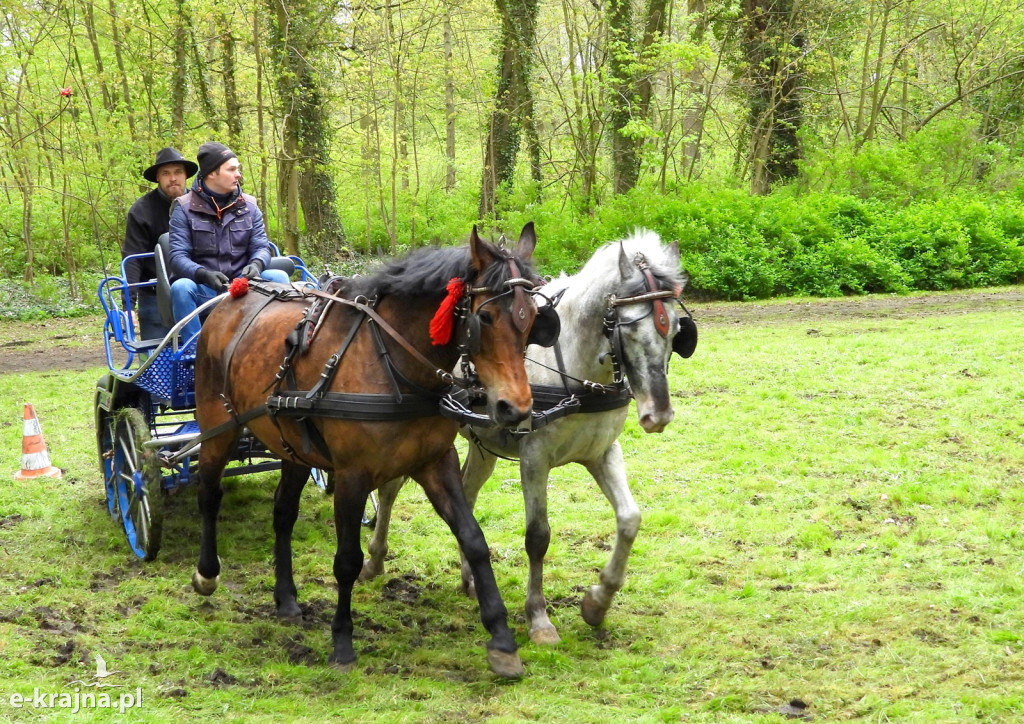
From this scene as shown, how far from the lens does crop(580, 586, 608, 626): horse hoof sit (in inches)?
180

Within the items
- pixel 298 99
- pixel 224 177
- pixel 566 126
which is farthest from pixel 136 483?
pixel 566 126

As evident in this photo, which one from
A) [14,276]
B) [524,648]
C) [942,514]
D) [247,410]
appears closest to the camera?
[524,648]

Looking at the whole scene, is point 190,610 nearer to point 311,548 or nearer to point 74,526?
point 311,548

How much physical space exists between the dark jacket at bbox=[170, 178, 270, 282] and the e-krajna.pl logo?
2450mm

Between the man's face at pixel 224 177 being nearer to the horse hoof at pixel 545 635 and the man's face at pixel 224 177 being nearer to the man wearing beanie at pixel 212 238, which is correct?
the man wearing beanie at pixel 212 238

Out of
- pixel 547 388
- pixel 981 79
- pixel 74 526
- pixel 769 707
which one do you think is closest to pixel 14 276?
pixel 74 526

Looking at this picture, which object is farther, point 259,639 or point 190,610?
point 190,610

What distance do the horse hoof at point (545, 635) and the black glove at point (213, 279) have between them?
260 centimetres

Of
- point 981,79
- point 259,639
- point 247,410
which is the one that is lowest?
point 259,639

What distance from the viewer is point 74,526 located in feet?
19.7

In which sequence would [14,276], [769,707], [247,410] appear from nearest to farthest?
[769,707], [247,410], [14,276]

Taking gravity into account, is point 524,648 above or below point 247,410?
below

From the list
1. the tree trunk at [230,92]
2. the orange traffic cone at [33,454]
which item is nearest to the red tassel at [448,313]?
the orange traffic cone at [33,454]

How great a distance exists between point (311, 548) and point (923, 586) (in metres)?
3.51
